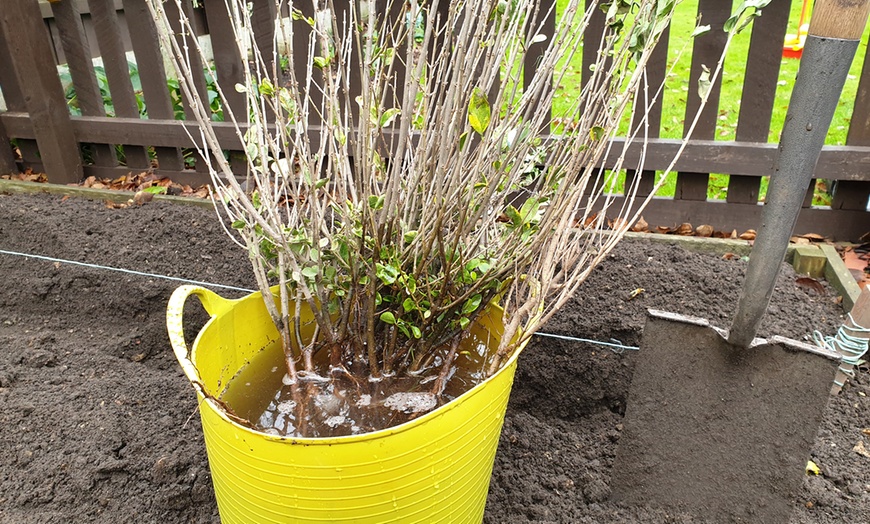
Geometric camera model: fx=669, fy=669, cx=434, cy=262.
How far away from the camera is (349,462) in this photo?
1.19 meters

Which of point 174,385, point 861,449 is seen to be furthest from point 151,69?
point 861,449

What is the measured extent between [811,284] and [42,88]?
365 cm

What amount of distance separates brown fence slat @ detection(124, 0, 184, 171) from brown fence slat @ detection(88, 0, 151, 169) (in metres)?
Result: 0.10

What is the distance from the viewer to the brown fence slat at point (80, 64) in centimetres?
334

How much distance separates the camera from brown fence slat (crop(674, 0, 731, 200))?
2.66 metres

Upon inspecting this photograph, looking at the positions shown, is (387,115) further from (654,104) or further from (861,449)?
(654,104)

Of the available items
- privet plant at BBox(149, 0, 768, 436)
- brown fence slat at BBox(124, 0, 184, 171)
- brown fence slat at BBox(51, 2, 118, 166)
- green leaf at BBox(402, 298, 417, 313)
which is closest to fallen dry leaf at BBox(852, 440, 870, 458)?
privet plant at BBox(149, 0, 768, 436)

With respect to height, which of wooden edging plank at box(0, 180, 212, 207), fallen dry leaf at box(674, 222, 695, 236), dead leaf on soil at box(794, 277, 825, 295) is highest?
wooden edging plank at box(0, 180, 212, 207)

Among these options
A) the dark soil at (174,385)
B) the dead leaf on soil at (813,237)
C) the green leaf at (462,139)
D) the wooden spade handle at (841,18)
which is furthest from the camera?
the dead leaf on soil at (813,237)

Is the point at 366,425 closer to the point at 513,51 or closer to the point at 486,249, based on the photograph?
the point at 486,249

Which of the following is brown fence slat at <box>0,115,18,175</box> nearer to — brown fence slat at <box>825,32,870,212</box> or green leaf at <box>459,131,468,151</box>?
green leaf at <box>459,131,468,151</box>

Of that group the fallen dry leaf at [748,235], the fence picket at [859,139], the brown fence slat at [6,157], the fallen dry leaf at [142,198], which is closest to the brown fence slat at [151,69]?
the fallen dry leaf at [142,198]

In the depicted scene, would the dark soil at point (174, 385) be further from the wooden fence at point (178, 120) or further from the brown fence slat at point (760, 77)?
the brown fence slat at point (760, 77)

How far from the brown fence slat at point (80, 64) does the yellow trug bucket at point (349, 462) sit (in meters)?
2.61
